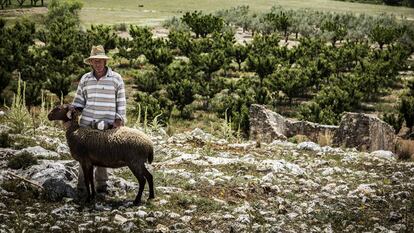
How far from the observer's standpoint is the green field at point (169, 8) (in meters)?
103

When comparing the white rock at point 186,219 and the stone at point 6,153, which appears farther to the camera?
the stone at point 6,153

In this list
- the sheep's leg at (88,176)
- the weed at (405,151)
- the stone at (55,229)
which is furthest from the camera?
the weed at (405,151)

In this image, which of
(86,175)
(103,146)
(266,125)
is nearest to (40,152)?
(86,175)

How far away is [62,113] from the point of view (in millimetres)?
9227

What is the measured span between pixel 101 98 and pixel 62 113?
0.75 meters

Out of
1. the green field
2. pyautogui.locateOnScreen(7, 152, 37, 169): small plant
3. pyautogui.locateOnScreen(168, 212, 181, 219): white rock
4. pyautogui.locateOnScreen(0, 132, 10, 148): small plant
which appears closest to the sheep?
pyautogui.locateOnScreen(168, 212, 181, 219): white rock

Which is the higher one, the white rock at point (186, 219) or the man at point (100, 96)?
the man at point (100, 96)

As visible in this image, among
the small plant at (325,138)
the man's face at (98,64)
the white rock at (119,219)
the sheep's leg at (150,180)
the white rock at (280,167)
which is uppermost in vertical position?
the man's face at (98,64)

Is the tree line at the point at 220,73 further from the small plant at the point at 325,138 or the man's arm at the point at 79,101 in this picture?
the man's arm at the point at 79,101

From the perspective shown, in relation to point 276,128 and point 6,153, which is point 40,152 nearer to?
point 6,153

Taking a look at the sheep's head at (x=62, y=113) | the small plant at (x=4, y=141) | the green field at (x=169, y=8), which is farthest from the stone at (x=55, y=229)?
the green field at (x=169, y=8)

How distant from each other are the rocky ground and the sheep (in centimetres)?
72


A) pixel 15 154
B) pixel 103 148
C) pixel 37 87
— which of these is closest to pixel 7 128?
pixel 15 154

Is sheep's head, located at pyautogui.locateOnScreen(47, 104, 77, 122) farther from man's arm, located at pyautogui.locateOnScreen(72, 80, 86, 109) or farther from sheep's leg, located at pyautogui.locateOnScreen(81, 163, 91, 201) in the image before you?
sheep's leg, located at pyautogui.locateOnScreen(81, 163, 91, 201)
